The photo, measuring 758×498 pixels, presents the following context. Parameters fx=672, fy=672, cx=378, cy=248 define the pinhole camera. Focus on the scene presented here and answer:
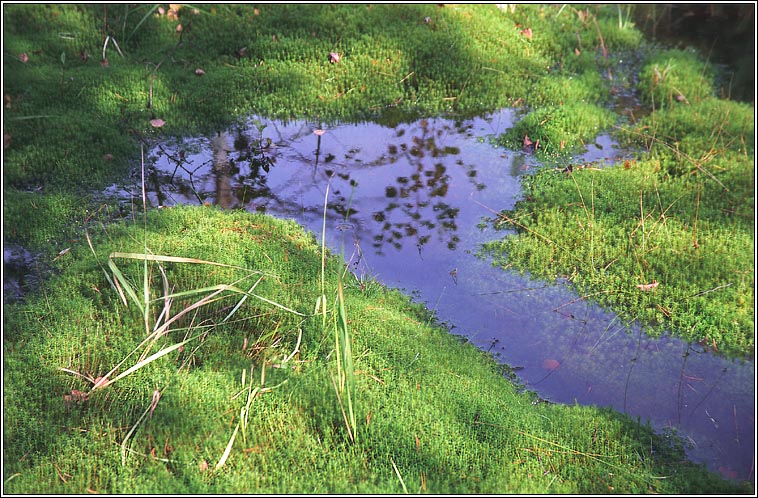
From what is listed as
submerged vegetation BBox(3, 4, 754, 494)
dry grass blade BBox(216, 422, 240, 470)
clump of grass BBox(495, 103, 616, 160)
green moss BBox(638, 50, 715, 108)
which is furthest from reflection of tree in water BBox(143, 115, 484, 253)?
green moss BBox(638, 50, 715, 108)

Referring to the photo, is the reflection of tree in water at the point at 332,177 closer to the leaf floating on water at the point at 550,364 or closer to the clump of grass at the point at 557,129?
the clump of grass at the point at 557,129

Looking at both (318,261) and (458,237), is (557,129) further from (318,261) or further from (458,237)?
(318,261)

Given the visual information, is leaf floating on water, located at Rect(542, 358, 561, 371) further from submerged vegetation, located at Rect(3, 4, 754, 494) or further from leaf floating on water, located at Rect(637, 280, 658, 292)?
leaf floating on water, located at Rect(637, 280, 658, 292)

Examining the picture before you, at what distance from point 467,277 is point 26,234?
2.82 metres

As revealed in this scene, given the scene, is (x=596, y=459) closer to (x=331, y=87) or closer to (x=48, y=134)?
(x=331, y=87)

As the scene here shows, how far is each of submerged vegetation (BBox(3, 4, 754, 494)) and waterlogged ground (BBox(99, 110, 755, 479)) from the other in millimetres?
171

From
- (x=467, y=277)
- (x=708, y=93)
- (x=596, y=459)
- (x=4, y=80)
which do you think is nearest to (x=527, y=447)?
(x=596, y=459)

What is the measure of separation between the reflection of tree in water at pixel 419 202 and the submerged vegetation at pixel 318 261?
44 centimetres

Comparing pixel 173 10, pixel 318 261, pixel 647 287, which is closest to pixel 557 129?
pixel 647 287

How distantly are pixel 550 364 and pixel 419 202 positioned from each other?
164 centimetres

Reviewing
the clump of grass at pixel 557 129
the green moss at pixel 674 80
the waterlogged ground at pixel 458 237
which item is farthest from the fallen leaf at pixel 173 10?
the green moss at pixel 674 80

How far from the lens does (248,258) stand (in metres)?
4.03

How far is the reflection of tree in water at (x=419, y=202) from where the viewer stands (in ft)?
14.8

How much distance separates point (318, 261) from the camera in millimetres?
4160
